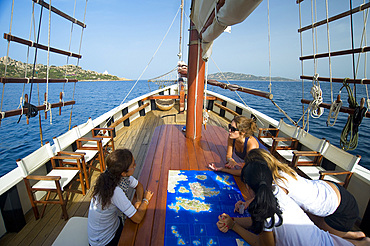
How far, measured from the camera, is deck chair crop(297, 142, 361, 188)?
208cm

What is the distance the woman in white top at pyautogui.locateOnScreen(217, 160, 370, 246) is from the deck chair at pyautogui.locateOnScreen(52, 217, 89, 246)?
1.27m

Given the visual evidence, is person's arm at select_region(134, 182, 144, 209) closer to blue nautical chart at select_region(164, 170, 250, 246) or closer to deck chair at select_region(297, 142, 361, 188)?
blue nautical chart at select_region(164, 170, 250, 246)

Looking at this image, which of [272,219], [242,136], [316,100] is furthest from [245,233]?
[316,100]

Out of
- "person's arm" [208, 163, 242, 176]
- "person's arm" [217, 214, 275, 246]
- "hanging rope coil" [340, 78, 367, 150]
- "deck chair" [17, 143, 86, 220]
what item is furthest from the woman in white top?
"deck chair" [17, 143, 86, 220]

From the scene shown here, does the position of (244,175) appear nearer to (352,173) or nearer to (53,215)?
(352,173)

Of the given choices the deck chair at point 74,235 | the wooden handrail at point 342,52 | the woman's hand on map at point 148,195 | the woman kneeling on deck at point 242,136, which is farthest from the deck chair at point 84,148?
the wooden handrail at point 342,52

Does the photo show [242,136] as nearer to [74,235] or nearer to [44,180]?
[74,235]

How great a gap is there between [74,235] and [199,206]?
1076mm

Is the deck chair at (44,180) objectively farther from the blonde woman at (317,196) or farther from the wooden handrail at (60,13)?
the blonde woman at (317,196)

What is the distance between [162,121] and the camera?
5.70m

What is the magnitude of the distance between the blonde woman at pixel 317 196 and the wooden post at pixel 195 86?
1.61 m

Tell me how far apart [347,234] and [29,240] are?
3012 mm

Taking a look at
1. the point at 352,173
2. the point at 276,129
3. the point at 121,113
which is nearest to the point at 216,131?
the point at 276,129

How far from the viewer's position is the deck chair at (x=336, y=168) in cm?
208
